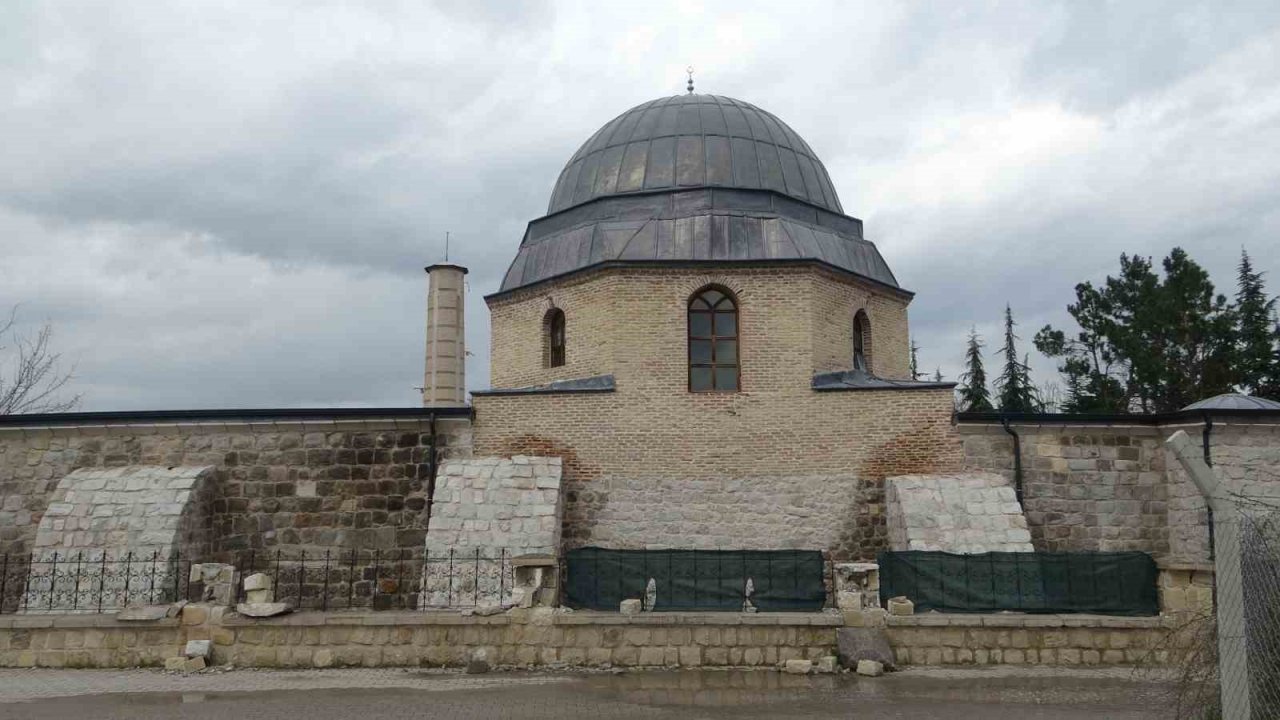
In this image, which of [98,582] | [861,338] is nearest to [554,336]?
[861,338]

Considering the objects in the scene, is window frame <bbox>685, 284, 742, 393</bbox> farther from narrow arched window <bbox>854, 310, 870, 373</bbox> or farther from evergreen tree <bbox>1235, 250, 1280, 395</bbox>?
evergreen tree <bbox>1235, 250, 1280, 395</bbox>

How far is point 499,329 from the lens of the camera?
16.7 meters

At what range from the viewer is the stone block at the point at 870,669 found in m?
8.96

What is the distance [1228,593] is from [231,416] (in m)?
13.2

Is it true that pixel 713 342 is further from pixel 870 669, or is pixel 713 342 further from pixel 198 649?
pixel 198 649

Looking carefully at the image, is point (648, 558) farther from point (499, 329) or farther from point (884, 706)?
point (499, 329)

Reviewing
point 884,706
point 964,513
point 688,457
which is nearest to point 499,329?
point 688,457

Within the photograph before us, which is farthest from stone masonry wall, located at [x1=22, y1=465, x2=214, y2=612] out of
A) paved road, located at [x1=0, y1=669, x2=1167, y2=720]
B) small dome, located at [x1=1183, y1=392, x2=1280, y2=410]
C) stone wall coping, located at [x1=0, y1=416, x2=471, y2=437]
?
small dome, located at [x1=1183, y1=392, x2=1280, y2=410]

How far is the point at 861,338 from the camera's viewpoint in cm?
1598

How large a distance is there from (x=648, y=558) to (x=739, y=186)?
788cm

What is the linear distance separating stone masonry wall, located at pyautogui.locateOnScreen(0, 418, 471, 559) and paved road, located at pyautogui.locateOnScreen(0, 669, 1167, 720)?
4.74 metres

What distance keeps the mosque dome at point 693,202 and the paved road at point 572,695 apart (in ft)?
24.3

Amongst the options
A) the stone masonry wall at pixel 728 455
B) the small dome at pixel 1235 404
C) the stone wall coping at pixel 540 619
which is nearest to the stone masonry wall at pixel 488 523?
the stone masonry wall at pixel 728 455

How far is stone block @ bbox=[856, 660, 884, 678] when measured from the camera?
8.96 meters
